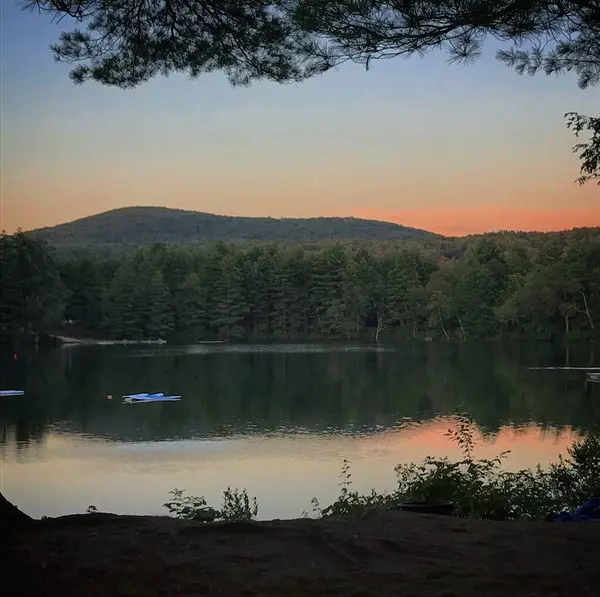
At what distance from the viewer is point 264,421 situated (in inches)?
687

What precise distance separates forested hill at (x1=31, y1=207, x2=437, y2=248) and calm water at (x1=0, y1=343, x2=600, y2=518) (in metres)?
34.5

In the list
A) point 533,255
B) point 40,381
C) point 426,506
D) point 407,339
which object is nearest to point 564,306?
point 533,255

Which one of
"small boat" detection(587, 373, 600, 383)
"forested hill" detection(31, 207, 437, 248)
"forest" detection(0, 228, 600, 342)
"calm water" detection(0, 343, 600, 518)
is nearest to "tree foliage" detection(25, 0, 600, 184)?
"calm water" detection(0, 343, 600, 518)

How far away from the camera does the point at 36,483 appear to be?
38.8 feet

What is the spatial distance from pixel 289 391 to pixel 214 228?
54713 millimetres

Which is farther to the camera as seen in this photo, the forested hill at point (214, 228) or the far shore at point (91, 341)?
the forested hill at point (214, 228)

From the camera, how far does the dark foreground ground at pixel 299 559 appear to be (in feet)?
7.81

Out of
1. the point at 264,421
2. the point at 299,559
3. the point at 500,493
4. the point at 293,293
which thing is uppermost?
the point at 293,293

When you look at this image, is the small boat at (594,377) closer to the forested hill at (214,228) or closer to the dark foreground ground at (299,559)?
the dark foreground ground at (299,559)

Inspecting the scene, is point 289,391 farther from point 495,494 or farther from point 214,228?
point 214,228

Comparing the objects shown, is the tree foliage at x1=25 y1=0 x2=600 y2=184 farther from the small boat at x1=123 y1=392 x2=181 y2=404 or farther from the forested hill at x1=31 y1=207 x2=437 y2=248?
the forested hill at x1=31 y1=207 x2=437 y2=248

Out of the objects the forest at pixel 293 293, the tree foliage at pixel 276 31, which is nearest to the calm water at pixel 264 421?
the tree foliage at pixel 276 31

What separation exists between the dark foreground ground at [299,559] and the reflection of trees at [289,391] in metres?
10.7

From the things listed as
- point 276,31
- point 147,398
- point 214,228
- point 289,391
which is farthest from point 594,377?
point 214,228
